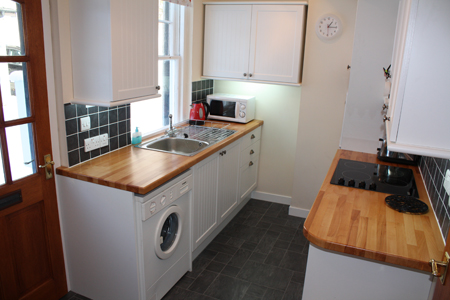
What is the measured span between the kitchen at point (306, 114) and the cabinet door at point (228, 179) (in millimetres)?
730

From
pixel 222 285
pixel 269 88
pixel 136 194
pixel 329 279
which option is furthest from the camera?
pixel 269 88

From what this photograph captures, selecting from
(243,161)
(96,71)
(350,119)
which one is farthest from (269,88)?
(96,71)

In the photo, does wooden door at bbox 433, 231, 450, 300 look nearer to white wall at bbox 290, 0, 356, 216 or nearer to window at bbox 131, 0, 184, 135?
white wall at bbox 290, 0, 356, 216

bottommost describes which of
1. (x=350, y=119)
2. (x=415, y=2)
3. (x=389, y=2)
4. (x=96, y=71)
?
(x=350, y=119)

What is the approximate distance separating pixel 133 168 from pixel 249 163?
176 centimetres

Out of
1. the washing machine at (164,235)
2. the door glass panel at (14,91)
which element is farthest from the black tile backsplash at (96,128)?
the washing machine at (164,235)

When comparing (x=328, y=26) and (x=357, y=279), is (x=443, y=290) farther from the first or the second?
(x=328, y=26)

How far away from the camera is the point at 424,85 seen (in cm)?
133

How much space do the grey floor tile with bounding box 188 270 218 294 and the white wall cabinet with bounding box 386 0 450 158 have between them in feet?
6.12

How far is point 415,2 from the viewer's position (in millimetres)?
1312

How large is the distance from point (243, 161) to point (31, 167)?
2.09 metres

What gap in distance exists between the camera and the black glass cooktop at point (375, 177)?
2363 mm

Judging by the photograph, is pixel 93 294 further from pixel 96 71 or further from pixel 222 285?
pixel 96 71

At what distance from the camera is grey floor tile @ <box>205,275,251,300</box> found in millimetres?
2625
